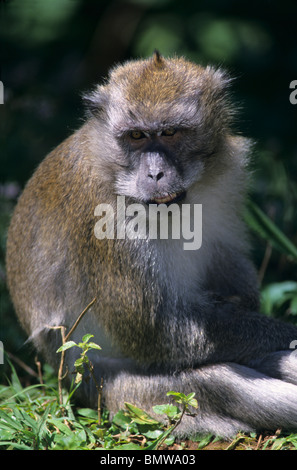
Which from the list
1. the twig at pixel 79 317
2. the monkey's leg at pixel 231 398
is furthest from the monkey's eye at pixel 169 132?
the monkey's leg at pixel 231 398

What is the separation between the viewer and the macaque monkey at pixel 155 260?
15.5ft

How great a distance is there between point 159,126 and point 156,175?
1.29 ft

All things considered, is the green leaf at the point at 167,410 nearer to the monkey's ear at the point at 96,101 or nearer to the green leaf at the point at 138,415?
the green leaf at the point at 138,415

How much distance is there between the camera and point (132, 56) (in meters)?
9.93

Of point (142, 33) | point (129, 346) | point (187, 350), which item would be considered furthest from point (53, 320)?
point (142, 33)

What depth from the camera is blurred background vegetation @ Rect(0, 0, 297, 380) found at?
9.10m

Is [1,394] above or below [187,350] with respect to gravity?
below

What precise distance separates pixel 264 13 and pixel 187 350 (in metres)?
6.59

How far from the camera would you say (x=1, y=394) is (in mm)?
5668

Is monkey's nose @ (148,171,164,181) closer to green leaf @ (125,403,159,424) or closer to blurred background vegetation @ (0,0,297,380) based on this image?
green leaf @ (125,403,159,424)

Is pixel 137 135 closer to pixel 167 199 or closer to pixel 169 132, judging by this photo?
pixel 169 132

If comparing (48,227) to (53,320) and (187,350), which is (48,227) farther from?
(187,350)

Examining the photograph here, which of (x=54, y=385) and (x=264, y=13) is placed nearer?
(x=54, y=385)

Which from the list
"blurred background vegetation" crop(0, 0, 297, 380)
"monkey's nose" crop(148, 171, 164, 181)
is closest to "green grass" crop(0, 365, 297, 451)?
"monkey's nose" crop(148, 171, 164, 181)
